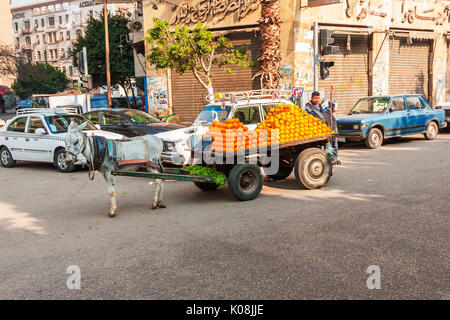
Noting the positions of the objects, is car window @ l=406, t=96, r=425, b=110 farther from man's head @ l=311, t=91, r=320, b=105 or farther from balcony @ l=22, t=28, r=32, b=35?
balcony @ l=22, t=28, r=32, b=35

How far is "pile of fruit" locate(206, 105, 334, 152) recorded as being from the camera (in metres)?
7.28

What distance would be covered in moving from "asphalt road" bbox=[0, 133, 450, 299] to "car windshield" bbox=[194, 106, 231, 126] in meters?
1.71

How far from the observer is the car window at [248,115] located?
9375mm

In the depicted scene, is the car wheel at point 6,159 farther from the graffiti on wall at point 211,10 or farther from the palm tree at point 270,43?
the graffiti on wall at point 211,10

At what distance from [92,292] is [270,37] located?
15288 millimetres

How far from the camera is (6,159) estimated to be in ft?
43.8

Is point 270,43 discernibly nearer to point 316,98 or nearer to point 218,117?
point 316,98

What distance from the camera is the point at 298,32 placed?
62.7 ft

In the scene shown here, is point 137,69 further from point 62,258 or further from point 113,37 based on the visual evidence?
point 62,258

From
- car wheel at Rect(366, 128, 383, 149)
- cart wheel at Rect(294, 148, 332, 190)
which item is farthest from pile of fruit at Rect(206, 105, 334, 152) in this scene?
car wheel at Rect(366, 128, 383, 149)

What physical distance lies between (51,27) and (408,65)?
83.5m

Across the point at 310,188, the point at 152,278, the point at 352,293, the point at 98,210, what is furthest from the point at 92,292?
the point at 310,188

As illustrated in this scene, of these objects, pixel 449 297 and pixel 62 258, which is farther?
pixel 62 258
